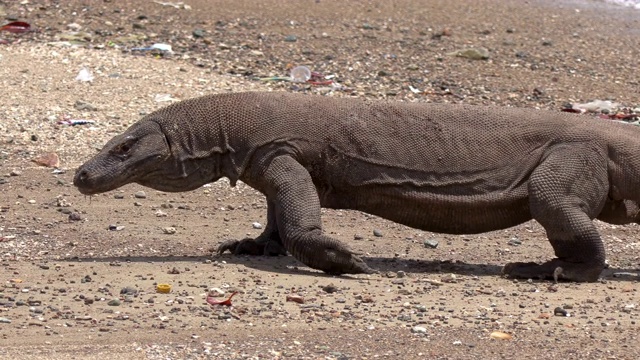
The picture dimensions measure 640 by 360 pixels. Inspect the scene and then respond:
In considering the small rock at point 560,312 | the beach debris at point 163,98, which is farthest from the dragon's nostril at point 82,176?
the beach debris at point 163,98

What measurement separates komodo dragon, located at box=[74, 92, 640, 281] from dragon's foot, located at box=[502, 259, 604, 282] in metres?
0.01

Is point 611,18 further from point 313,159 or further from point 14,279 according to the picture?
point 14,279

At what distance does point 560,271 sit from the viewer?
9211 mm

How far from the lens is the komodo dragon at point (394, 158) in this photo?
936cm

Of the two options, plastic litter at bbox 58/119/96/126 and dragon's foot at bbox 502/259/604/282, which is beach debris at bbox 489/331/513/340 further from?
plastic litter at bbox 58/119/96/126

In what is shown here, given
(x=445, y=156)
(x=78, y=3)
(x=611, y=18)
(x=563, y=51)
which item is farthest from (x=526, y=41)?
(x=445, y=156)

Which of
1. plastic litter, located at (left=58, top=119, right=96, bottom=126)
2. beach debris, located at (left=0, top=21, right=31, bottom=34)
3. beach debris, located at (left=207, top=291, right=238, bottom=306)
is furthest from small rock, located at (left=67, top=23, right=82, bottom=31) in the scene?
beach debris, located at (left=207, top=291, right=238, bottom=306)

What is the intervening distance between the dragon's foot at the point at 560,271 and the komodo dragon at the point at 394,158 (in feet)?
0.04

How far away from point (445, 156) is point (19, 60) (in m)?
7.40

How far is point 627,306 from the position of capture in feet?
28.0

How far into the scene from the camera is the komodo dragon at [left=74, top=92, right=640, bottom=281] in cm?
936

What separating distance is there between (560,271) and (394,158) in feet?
4.51

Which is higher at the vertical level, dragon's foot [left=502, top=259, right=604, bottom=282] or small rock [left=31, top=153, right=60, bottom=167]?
dragon's foot [left=502, top=259, right=604, bottom=282]

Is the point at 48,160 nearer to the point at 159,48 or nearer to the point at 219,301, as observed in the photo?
the point at 159,48
